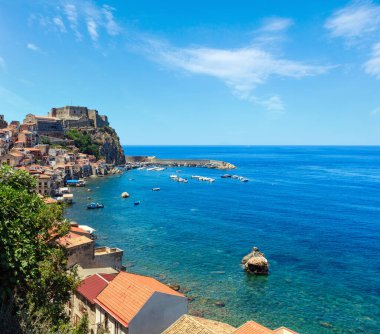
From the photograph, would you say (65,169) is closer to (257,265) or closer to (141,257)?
(141,257)

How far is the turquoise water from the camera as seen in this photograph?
32625 millimetres

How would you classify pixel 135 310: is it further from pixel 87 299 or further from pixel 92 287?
pixel 92 287

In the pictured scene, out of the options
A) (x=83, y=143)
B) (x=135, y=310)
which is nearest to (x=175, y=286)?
(x=135, y=310)

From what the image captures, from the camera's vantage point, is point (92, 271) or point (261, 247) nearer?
point (92, 271)

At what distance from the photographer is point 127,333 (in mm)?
20156

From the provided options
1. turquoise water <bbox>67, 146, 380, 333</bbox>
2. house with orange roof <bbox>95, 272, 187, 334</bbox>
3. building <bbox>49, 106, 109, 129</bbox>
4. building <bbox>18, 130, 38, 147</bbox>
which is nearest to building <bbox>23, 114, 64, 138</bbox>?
building <bbox>49, 106, 109, 129</bbox>

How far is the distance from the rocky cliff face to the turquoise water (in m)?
58.6

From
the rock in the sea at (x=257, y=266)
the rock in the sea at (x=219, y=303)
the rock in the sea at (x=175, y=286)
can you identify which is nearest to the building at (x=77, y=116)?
the rock in the sea at (x=257, y=266)

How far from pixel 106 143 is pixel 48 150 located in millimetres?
42935

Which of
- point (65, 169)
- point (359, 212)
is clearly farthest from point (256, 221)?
point (65, 169)

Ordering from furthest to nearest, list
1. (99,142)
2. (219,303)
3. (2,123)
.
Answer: (99,142)
(2,123)
(219,303)

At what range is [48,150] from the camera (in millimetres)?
116250

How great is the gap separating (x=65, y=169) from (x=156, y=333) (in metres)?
93.1

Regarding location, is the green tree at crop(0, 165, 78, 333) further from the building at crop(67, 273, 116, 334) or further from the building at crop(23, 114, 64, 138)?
the building at crop(23, 114, 64, 138)
